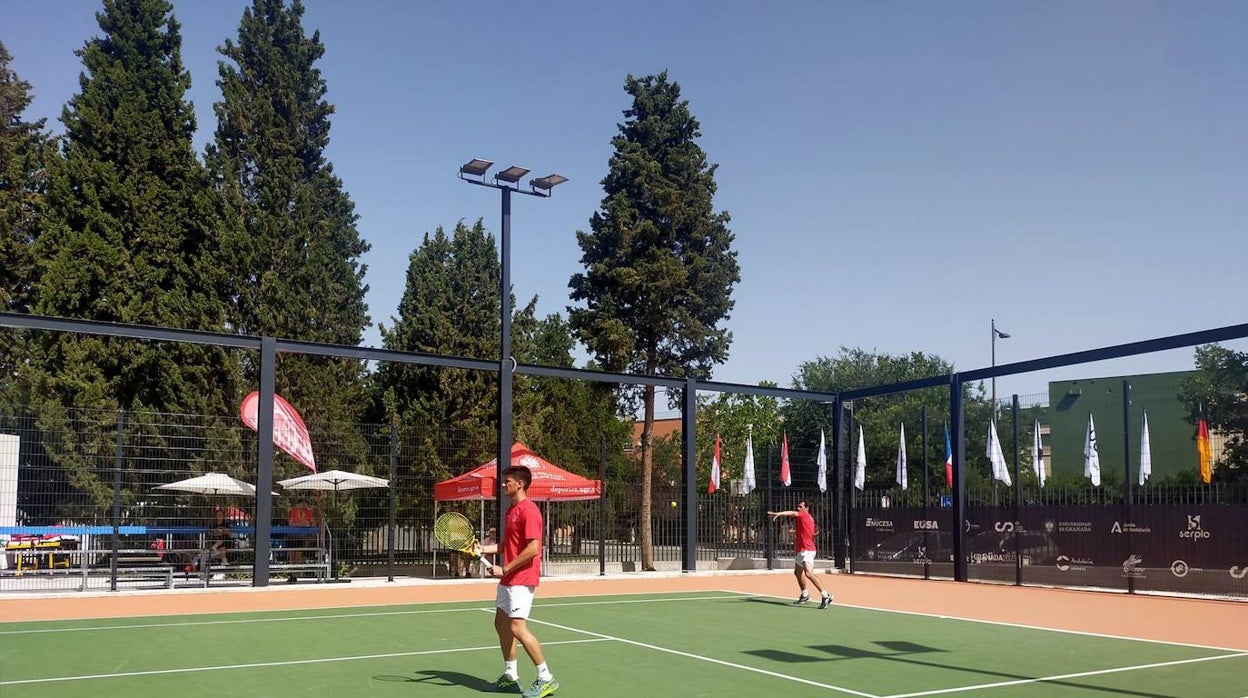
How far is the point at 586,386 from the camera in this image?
151ft

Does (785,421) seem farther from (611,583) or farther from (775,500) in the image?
(611,583)

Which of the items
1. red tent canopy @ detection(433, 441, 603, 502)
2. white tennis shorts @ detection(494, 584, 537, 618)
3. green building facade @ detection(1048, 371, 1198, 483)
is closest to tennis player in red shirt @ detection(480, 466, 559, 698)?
white tennis shorts @ detection(494, 584, 537, 618)

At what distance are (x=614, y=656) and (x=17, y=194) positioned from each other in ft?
116

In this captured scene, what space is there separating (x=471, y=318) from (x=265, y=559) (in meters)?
15.6

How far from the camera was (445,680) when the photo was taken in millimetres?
10531

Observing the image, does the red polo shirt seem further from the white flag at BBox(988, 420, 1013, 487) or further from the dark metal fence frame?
the white flag at BBox(988, 420, 1013, 487)

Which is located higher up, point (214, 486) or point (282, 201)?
A: point (282, 201)

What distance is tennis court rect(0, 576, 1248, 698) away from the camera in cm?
1029

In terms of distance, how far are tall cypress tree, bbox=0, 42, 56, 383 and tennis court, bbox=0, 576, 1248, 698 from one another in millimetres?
24964

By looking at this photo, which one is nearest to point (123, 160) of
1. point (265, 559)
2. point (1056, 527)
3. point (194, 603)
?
point (265, 559)

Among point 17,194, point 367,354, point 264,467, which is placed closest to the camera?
point 264,467

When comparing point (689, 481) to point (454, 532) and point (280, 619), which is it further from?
point (454, 532)

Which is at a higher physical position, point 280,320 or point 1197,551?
point 280,320

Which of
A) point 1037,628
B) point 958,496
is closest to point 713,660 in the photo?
point 1037,628
